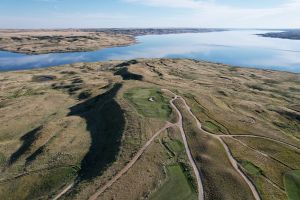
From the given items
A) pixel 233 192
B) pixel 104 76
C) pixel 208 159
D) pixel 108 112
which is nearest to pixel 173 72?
pixel 104 76

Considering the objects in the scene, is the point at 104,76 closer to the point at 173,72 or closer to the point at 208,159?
the point at 173,72

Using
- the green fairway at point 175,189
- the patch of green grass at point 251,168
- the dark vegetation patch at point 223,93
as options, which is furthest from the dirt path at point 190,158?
the dark vegetation patch at point 223,93

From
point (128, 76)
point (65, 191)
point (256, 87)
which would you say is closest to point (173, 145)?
point (65, 191)

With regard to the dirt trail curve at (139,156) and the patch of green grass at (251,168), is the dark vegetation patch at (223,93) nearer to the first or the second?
the dirt trail curve at (139,156)

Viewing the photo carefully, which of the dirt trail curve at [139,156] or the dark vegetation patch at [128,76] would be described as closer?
the dirt trail curve at [139,156]

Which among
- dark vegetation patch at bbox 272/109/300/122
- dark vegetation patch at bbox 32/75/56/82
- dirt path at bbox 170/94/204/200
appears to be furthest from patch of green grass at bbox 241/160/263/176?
dark vegetation patch at bbox 32/75/56/82
